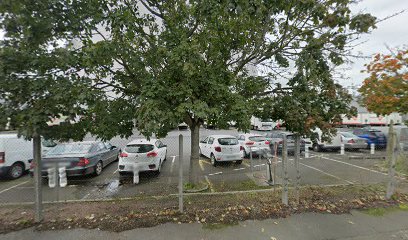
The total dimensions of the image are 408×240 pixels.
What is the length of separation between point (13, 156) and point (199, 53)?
8.62 meters

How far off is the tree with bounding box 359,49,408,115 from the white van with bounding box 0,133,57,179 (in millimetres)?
11013

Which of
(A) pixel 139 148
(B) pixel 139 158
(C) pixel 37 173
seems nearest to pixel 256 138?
(A) pixel 139 148

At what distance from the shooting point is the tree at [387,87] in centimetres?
649

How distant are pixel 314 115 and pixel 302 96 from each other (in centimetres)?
60

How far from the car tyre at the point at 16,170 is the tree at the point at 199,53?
5.85m

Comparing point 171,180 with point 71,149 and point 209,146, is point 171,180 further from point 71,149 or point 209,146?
point 71,149

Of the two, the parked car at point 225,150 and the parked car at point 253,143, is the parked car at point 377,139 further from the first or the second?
the parked car at point 225,150

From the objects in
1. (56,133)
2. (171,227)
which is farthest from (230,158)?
(56,133)

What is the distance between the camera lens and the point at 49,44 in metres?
4.45

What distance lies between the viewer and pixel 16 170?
8430 millimetres

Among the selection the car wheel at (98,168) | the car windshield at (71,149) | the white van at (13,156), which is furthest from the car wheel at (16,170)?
the car wheel at (98,168)

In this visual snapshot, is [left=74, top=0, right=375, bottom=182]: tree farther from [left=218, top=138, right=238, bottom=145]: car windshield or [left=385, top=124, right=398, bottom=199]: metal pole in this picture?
[left=218, top=138, right=238, bottom=145]: car windshield

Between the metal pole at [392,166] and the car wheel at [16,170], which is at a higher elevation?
the metal pole at [392,166]

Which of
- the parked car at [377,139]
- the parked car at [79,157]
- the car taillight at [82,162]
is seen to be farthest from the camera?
the parked car at [377,139]
